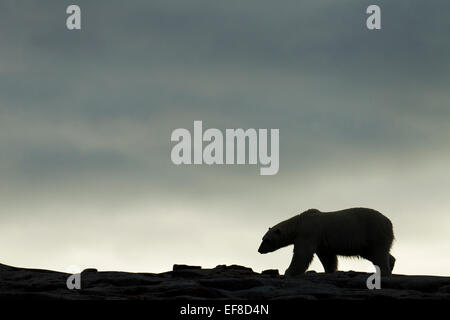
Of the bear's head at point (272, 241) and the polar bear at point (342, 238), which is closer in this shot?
the polar bear at point (342, 238)

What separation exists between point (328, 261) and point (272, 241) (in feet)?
6.26

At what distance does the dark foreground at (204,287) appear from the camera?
11.8 m

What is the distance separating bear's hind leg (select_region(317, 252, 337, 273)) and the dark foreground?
6085 millimetres

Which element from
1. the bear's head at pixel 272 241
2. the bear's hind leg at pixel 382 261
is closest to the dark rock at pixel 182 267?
the bear's head at pixel 272 241

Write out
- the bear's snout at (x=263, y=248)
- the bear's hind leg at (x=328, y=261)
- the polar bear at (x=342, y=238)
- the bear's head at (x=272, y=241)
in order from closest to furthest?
the polar bear at (x=342, y=238)
the bear's hind leg at (x=328, y=261)
the bear's head at (x=272, y=241)
the bear's snout at (x=263, y=248)

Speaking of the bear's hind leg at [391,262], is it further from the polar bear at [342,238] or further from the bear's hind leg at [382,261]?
the bear's hind leg at [382,261]

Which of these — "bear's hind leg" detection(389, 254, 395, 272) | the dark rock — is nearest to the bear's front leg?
"bear's hind leg" detection(389, 254, 395, 272)

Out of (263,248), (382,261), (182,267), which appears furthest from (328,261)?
(182,267)

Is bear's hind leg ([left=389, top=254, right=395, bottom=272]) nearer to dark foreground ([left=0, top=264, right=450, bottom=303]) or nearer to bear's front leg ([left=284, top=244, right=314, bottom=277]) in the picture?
bear's front leg ([left=284, top=244, right=314, bottom=277])

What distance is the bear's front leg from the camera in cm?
2142

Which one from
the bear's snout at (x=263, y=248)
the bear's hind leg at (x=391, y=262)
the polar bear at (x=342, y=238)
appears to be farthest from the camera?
the bear's snout at (x=263, y=248)

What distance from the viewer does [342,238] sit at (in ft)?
70.5

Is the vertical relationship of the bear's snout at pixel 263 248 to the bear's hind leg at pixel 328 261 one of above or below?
above

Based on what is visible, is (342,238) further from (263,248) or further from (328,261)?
(263,248)
